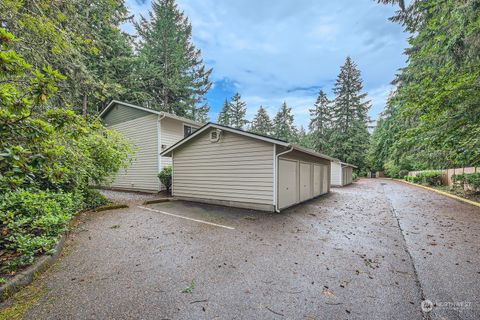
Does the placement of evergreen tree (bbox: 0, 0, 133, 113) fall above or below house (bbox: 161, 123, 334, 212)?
above

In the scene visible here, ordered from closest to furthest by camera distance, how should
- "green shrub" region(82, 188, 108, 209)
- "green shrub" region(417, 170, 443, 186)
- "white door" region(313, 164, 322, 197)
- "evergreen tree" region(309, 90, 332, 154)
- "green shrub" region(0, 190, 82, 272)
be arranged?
1. "green shrub" region(0, 190, 82, 272)
2. "green shrub" region(82, 188, 108, 209)
3. "white door" region(313, 164, 322, 197)
4. "green shrub" region(417, 170, 443, 186)
5. "evergreen tree" region(309, 90, 332, 154)

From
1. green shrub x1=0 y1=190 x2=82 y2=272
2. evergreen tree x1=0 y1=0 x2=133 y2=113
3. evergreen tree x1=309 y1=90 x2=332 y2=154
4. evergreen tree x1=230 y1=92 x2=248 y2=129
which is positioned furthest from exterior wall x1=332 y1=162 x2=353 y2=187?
green shrub x1=0 y1=190 x2=82 y2=272

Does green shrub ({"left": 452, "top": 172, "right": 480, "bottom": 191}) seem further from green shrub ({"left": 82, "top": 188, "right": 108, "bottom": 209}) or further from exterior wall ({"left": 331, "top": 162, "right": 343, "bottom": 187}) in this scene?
green shrub ({"left": 82, "top": 188, "right": 108, "bottom": 209})

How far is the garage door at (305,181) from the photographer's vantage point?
9.23 meters

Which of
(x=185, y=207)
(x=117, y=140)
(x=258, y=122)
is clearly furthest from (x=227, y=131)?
(x=258, y=122)

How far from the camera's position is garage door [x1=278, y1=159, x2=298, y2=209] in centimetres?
A: 724

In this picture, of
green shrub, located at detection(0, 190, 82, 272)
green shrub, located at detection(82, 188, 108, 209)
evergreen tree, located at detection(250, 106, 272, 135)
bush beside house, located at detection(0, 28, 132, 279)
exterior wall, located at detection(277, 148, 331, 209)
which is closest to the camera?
bush beside house, located at detection(0, 28, 132, 279)

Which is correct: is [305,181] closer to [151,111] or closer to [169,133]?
[169,133]

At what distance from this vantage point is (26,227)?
3555 millimetres

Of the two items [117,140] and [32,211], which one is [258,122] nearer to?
[117,140]

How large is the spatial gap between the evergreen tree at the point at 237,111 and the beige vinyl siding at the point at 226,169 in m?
26.6

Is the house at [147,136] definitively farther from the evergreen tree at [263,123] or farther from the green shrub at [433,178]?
the evergreen tree at [263,123]

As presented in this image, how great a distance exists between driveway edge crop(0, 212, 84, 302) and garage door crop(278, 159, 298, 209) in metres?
6.07

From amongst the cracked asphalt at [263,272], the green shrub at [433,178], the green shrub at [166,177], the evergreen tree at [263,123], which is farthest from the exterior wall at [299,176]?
the evergreen tree at [263,123]
